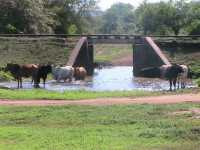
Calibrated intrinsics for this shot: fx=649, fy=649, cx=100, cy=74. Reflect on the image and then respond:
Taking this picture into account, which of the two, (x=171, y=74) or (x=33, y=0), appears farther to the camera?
(x=33, y=0)

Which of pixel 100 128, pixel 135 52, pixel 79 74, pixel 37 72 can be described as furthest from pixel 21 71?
pixel 135 52

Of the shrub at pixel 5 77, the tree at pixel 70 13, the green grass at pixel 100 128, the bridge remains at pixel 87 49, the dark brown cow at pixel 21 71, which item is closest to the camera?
the green grass at pixel 100 128

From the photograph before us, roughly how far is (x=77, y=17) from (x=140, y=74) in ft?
157

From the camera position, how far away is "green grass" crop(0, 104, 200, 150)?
13398 millimetres

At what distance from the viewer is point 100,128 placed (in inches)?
613

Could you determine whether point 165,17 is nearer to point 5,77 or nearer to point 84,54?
point 84,54

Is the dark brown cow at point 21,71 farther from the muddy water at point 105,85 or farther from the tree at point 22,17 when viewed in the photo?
the tree at point 22,17

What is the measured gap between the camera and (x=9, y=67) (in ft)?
138

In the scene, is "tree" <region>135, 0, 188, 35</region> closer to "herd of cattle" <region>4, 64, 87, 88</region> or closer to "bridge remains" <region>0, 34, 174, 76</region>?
"bridge remains" <region>0, 34, 174, 76</region>

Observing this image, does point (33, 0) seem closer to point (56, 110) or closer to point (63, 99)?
point (63, 99)

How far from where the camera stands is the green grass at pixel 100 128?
44.0ft

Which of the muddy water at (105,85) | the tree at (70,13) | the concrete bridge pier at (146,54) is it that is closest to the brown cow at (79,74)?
the muddy water at (105,85)

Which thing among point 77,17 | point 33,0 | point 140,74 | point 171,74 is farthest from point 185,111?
point 77,17

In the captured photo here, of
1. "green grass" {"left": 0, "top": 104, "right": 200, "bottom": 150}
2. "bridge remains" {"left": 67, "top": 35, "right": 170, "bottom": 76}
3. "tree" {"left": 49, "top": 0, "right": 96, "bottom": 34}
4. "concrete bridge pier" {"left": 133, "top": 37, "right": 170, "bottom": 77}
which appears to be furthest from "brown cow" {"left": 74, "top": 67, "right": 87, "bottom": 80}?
"tree" {"left": 49, "top": 0, "right": 96, "bottom": 34}
